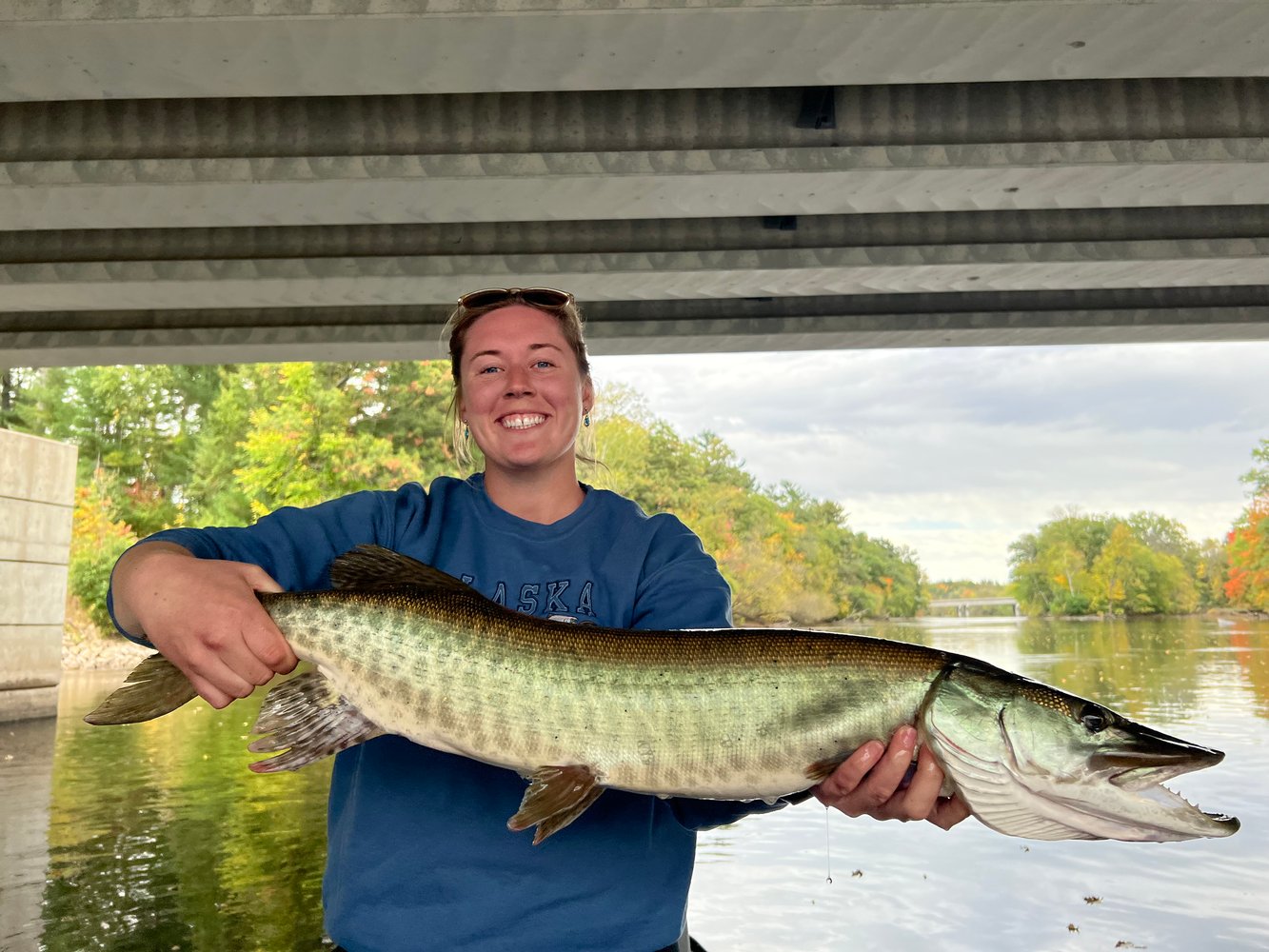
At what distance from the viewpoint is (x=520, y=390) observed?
2773 millimetres

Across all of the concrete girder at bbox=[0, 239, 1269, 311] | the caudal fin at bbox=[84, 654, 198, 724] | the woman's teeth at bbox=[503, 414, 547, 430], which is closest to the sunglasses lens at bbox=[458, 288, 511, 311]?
the woman's teeth at bbox=[503, 414, 547, 430]

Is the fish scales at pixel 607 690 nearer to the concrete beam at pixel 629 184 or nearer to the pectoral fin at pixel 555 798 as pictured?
the pectoral fin at pixel 555 798

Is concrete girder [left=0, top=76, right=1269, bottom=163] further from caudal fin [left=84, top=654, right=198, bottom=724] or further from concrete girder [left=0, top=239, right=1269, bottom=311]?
caudal fin [left=84, top=654, right=198, bottom=724]

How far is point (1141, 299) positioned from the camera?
12703 mm

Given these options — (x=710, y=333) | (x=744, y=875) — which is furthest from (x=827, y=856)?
(x=710, y=333)

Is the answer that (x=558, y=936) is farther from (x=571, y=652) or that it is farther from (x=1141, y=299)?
(x=1141, y=299)

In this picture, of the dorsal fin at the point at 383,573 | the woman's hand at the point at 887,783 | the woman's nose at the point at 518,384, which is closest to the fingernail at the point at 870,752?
the woman's hand at the point at 887,783

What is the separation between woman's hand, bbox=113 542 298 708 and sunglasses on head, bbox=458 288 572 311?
97cm

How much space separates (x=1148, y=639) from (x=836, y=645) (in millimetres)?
45829

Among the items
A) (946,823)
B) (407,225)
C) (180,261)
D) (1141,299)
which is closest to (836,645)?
(946,823)

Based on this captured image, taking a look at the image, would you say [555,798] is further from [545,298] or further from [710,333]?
[710,333]

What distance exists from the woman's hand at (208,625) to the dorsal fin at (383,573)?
8.9 inches

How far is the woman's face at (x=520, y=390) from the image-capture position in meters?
2.78

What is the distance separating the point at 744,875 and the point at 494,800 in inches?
251
